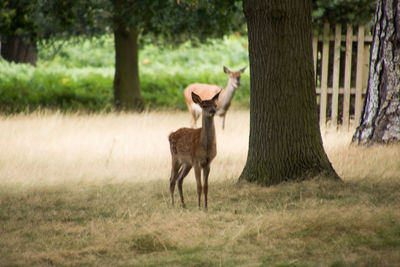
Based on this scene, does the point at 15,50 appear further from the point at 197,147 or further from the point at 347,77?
the point at 197,147

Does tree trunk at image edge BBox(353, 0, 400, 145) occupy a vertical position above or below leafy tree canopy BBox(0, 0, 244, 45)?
below

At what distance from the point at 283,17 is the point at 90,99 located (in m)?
13.8

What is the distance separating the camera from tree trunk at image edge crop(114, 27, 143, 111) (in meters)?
18.9

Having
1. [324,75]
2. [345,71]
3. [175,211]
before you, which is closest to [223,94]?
[324,75]

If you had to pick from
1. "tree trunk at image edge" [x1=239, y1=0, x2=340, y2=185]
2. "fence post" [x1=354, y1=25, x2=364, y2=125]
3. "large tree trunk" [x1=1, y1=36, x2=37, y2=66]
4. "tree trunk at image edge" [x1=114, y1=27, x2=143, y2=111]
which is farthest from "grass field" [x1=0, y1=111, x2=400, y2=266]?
"large tree trunk" [x1=1, y1=36, x2=37, y2=66]

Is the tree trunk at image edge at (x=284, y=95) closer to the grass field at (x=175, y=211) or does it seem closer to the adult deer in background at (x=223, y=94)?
the grass field at (x=175, y=211)

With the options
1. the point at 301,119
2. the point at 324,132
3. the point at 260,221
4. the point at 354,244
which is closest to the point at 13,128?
the point at 324,132

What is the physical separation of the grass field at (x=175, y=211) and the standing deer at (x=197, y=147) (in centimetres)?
35

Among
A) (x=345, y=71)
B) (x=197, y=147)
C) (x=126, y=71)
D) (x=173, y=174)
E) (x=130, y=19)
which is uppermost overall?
(x=130, y=19)

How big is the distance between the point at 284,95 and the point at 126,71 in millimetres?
11074

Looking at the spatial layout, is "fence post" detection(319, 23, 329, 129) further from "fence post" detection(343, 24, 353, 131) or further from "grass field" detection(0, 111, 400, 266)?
"grass field" detection(0, 111, 400, 266)

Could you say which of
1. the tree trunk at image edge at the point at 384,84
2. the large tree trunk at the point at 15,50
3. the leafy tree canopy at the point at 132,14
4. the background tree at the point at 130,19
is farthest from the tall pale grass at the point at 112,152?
the large tree trunk at the point at 15,50

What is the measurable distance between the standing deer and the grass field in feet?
1.14

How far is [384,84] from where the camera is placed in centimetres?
1080
